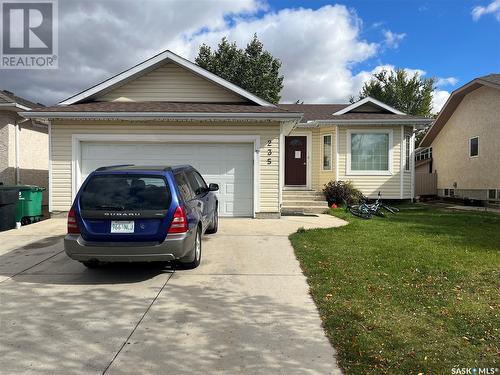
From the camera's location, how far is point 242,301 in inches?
182

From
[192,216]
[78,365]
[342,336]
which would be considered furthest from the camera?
[192,216]

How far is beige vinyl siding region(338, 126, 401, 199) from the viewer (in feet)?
48.4

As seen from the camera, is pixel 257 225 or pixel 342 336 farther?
pixel 257 225

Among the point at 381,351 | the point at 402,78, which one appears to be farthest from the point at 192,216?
the point at 402,78

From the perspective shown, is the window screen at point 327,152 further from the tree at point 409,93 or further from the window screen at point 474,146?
the tree at point 409,93

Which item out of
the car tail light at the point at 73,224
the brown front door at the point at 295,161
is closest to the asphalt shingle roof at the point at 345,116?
the brown front door at the point at 295,161

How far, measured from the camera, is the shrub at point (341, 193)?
1396 cm

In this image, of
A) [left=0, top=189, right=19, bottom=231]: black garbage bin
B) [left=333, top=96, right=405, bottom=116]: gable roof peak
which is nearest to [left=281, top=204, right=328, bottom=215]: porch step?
[left=333, top=96, right=405, bottom=116]: gable roof peak

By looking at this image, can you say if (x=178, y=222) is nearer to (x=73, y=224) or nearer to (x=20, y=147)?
(x=73, y=224)

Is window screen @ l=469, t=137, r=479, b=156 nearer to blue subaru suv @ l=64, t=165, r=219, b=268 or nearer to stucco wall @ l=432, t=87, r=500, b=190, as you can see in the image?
stucco wall @ l=432, t=87, r=500, b=190

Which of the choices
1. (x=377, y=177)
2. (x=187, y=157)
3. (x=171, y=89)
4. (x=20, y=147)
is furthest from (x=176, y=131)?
(x=377, y=177)

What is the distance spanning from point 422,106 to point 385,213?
110ft

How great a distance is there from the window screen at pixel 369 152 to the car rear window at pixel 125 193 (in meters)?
11.0

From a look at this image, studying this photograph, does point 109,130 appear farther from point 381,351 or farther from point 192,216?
point 381,351
